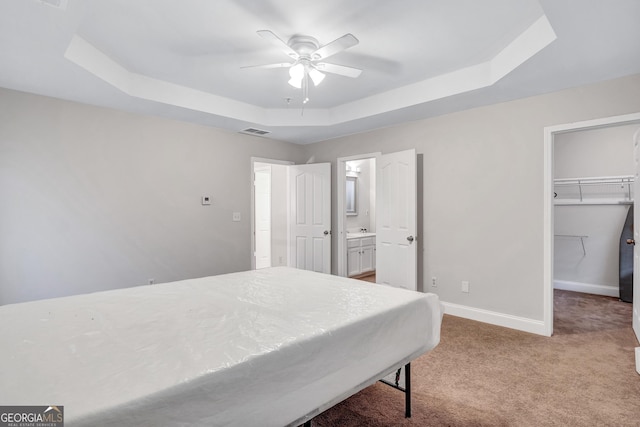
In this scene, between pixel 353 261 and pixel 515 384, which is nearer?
pixel 515 384

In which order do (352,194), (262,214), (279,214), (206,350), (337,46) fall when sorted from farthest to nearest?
1. (262,214)
2. (352,194)
3. (279,214)
4. (337,46)
5. (206,350)

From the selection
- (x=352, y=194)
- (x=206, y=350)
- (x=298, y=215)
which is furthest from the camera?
(x=352, y=194)

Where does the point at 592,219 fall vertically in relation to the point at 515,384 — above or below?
above

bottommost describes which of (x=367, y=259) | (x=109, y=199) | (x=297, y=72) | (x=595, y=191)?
(x=367, y=259)

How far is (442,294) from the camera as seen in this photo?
12.6 feet

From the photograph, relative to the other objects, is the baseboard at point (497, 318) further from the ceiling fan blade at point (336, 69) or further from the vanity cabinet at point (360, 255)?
the ceiling fan blade at point (336, 69)

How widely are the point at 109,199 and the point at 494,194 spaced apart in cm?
415

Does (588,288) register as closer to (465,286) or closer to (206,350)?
(465,286)

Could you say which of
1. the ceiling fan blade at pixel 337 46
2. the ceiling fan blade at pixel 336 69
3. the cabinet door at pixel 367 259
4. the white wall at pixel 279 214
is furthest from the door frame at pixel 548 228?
the white wall at pixel 279 214

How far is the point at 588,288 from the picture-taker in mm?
4668

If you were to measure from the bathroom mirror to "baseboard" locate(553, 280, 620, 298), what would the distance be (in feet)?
11.6

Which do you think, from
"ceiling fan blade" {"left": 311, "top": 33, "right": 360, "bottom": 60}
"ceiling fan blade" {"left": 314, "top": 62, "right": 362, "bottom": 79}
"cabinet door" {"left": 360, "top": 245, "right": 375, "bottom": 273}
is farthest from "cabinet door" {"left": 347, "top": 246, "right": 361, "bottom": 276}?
"ceiling fan blade" {"left": 311, "top": 33, "right": 360, "bottom": 60}

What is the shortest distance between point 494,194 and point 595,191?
8.13 feet

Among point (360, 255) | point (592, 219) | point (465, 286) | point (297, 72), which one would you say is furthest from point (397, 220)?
point (592, 219)
